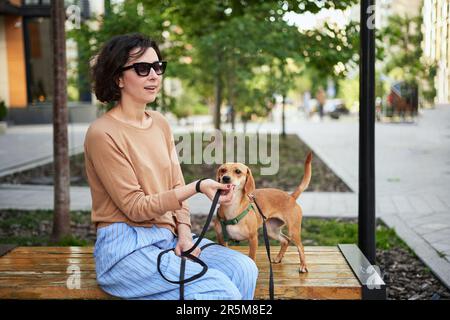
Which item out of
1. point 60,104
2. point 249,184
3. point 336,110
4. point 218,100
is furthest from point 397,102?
point 249,184

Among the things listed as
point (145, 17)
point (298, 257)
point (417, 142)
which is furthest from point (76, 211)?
point (417, 142)

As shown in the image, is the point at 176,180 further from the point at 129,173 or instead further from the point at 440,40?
the point at 440,40

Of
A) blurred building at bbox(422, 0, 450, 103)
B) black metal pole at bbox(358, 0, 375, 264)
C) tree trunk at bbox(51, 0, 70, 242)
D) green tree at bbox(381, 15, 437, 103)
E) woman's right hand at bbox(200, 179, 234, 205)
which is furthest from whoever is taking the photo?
tree trunk at bbox(51, 0, 70, 242)

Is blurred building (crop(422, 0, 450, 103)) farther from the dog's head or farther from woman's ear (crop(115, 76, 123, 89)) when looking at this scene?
woman's ear (crop(115, 76, 123, 89))

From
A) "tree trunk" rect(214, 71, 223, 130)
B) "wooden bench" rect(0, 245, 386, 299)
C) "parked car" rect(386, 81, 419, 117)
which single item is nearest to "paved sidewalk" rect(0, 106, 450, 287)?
"wooden bench" rect(0, 245, 386, 299)

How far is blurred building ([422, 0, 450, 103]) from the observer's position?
3537mm

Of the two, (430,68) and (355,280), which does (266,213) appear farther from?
(430,68)

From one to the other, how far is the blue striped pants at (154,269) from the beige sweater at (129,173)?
0.07 metres

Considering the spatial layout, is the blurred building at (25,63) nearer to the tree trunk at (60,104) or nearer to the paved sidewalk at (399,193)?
the paved sidewalk at (399,193)

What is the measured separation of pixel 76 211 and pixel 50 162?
554 cm

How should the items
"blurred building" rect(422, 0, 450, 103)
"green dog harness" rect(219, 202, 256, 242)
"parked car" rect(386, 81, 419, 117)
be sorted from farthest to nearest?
1. "parked car" rect(386, 81, 419, 117)
2. "blurred building" rect(422, 0, 450, 103)
3. "green dog harness" rect(219, 202, 256, 242)

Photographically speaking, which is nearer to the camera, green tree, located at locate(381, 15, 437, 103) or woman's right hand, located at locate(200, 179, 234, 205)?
woman's right hand, located at locate(200, 179, 234, 205)

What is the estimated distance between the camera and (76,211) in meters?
7.18

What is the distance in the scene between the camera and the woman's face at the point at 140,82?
8.39 ft
